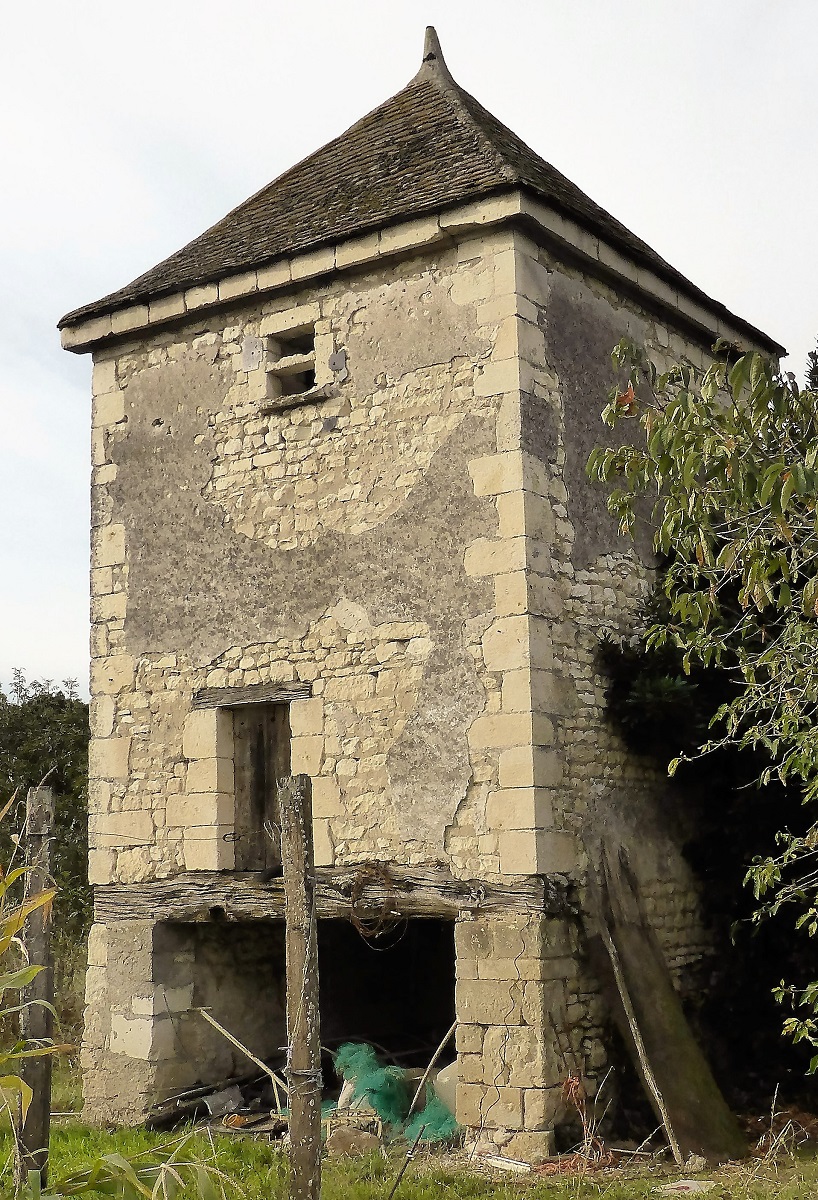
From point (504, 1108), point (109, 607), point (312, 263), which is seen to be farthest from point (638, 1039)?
point (312, 263)

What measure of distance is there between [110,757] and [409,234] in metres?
4.22

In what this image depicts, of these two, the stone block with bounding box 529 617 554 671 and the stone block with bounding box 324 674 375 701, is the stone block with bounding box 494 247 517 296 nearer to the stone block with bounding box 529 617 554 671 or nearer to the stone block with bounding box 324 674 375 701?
the stone block with bounding box 529 617 554 671

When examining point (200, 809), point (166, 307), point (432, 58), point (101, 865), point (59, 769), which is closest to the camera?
point (200, 809)

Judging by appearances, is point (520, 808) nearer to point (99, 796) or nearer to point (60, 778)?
point (99, 796)

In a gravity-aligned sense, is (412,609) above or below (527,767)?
above

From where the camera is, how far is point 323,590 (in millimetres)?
8008

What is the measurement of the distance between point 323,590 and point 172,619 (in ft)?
4.34

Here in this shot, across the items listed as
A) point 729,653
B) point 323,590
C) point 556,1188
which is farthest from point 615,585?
point 556,1188

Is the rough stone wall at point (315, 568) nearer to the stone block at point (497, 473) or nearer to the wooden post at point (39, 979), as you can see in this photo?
the stone block at point (497, 473)

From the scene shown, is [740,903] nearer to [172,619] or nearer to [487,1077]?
[487,1077]

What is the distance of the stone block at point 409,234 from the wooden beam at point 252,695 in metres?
2.90

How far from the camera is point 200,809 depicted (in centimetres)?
829

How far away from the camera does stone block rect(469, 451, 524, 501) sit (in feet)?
23.9

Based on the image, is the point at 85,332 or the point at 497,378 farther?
the point at 85,332
